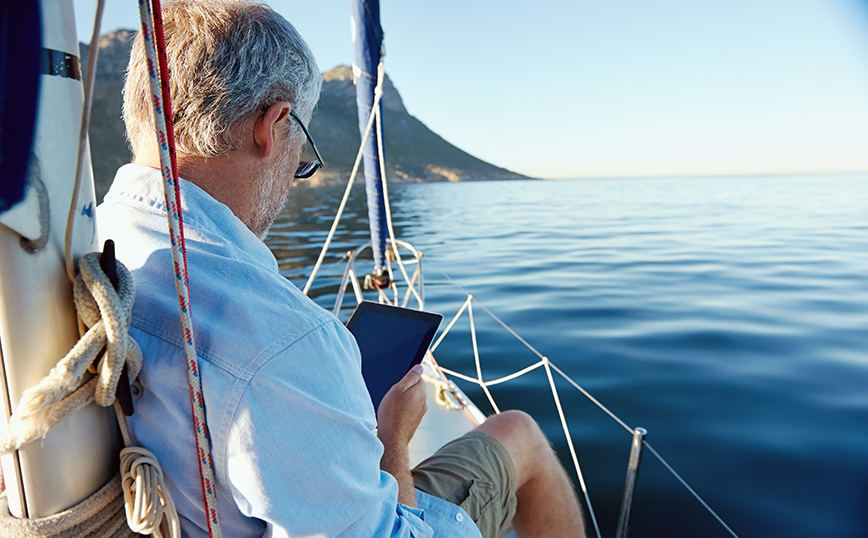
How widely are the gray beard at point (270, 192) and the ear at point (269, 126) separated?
Result: 0.05 metres

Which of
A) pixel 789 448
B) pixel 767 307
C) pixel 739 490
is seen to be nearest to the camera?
pixel 739 490

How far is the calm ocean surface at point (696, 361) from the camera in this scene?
194cm

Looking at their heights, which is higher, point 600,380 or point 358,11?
point 358,11

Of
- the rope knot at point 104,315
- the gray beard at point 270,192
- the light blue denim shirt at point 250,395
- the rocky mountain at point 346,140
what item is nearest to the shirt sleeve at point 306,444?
the light blue denim shirt at point 250,395

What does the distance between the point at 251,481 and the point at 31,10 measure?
49 centimetres

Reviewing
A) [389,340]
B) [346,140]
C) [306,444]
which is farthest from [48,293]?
[346,140]

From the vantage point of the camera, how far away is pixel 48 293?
1.51ft

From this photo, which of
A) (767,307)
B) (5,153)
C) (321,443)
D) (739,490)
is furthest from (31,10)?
(767,307)

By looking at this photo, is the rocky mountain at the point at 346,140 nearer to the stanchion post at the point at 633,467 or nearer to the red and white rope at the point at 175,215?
the stanchion post at the point at 633,467

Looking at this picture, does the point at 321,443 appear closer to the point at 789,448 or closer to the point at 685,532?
the point at 685,532

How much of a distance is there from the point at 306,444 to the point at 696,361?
10.1 ft

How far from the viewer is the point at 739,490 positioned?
1.95 meters

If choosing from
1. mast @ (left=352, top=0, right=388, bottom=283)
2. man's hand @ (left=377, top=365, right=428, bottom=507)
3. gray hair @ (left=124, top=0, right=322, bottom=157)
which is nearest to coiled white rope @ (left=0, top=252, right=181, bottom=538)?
gray hair @ (left=124, top=0, right=322, bottom=157)

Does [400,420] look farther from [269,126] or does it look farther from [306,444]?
[269,126]
